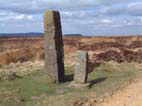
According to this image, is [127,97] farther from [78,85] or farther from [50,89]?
[50,89]

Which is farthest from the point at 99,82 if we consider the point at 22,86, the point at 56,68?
the point at 22,86

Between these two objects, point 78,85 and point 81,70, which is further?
point 81,70

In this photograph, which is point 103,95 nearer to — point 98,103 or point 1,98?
point 98,103

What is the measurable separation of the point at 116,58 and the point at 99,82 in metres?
11.6

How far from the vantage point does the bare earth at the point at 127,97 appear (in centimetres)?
1389

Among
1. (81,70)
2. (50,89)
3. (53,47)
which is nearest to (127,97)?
(50,89)

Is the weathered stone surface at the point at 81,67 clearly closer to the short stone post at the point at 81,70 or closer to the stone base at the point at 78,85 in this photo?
the short stone post at the point at 81,70

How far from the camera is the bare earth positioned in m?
13.9

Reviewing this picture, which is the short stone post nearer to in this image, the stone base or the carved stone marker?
the stone base

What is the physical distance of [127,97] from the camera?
49.5ft

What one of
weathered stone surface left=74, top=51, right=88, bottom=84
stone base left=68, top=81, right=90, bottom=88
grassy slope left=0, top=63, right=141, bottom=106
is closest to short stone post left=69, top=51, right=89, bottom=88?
weathered stone surface left=74, top=51, right=88, bottom=84

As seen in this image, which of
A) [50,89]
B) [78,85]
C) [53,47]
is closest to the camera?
[50,89]

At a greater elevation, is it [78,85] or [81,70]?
[81,70]

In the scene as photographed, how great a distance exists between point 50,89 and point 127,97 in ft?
12.6
